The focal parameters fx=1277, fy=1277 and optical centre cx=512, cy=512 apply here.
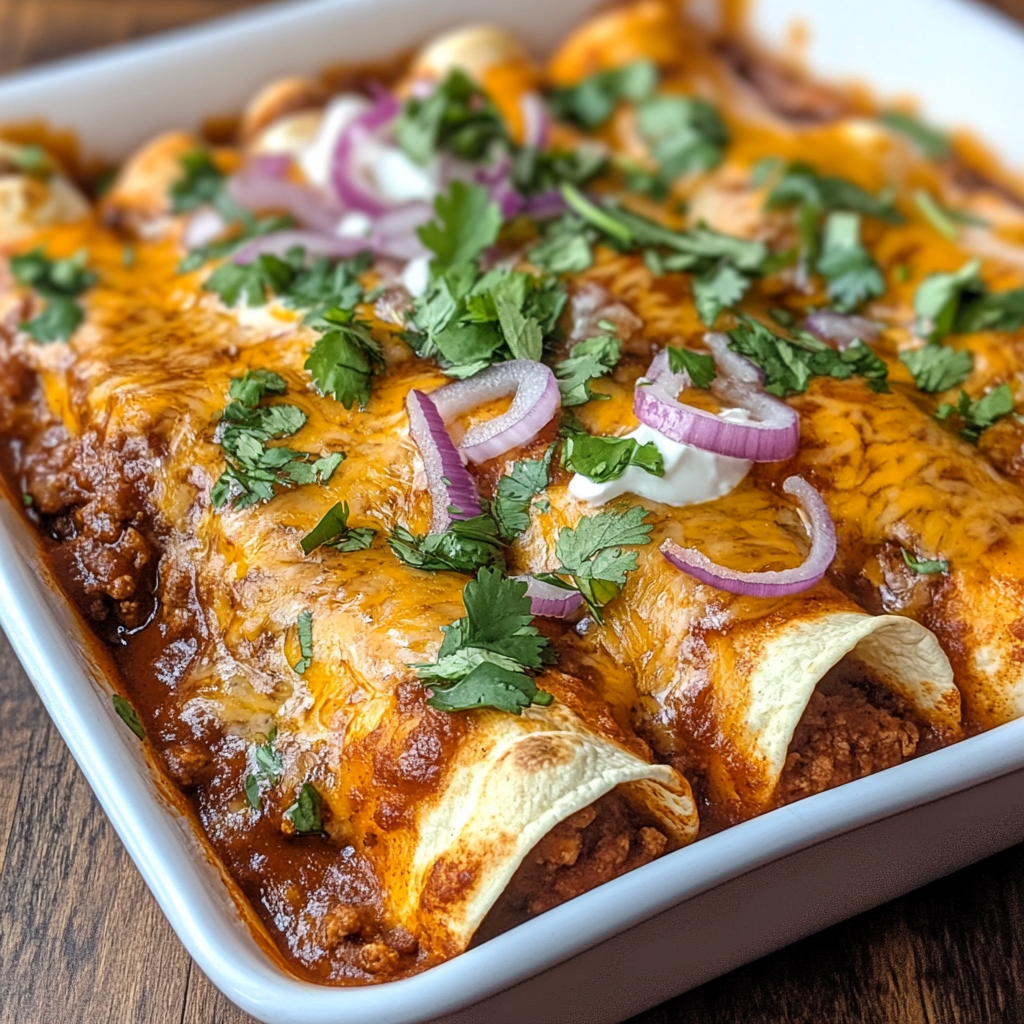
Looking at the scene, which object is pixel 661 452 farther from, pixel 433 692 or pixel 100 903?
pixel 100 903

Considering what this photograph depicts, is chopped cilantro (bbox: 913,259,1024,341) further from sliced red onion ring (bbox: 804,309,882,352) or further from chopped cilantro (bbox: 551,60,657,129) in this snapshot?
chopped cilantro (bbox: 551,60,657,129)

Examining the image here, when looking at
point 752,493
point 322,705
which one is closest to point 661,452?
point 752,493

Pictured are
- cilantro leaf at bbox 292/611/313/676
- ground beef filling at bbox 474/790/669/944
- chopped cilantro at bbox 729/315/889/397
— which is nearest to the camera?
ground beef filling at bbox 474/790/669/944

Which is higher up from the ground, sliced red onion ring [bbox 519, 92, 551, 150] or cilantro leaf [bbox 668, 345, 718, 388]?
cilantro leaf [bbox 668, 345, 718, 388]

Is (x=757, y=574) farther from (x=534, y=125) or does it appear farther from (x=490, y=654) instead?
(x=534, y=125)

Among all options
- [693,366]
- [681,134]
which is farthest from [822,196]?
[693,366]

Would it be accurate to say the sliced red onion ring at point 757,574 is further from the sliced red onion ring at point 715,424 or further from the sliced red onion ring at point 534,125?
the sliced red onion ring at point 534,125

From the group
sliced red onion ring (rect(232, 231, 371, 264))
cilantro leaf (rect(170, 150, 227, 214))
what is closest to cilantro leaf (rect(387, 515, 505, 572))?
sliced red onion ring (rect(232, 231, 371, 264))
